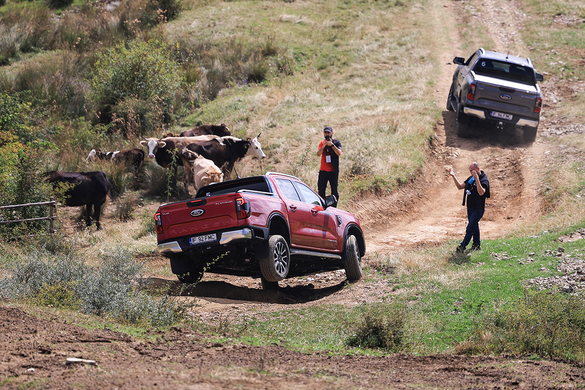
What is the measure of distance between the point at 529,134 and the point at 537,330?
49.1ft

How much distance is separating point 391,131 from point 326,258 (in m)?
11.3

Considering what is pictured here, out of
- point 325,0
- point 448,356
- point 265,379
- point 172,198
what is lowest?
point 172,198

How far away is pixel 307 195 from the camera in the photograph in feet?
36.5

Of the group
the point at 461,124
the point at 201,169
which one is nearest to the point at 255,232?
the point at 201,169

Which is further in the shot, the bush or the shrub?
the bush

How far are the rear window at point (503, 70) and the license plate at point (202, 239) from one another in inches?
573

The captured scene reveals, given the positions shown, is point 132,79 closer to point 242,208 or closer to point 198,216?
point 198,216

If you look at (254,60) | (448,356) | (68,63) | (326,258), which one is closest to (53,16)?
(68,63)

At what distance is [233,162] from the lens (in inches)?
765

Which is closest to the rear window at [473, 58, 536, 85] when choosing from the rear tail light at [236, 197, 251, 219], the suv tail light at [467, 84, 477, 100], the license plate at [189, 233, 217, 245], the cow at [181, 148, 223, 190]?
the suv tail light at [467, 84, 477, 100]

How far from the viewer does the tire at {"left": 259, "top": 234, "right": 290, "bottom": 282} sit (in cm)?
921

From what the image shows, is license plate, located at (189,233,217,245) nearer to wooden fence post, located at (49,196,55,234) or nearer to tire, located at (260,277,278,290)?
tire, located at (260,277,278,290)

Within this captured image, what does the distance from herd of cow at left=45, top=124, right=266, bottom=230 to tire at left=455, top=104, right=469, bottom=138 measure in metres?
7.25

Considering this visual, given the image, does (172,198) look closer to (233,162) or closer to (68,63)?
(233,162)
